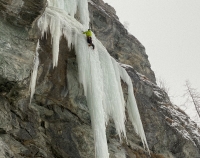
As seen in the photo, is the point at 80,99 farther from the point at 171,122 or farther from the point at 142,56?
the point at 142,56

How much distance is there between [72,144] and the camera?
8.22 m

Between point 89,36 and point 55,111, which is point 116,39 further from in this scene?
point 55,111

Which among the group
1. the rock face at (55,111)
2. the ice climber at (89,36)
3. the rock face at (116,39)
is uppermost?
the rock face at (116,39)

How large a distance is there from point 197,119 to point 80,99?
15.5 metres

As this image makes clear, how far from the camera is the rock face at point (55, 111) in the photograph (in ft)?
18.4

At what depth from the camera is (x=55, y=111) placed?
848cm

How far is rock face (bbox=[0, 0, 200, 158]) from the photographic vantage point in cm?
560

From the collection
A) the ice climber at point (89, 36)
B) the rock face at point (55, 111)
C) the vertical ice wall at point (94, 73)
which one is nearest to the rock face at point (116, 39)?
the rock face at point (55, 111)

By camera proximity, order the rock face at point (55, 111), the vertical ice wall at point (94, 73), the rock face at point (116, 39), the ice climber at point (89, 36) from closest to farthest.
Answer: the rock face at point (55, 111), the vertical ice wall at point (94, 73), the ice climber at point (89, 36), the rock face at point (116, 39)

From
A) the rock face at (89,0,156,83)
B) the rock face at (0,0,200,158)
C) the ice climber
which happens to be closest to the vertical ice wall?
the ice climber

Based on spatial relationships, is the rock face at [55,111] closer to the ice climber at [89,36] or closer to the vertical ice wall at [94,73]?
the vertical ice wall at [94,73]

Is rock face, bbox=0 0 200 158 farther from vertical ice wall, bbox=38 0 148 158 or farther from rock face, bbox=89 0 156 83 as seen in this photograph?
vertical ice wall, bbox=38 0 148 158

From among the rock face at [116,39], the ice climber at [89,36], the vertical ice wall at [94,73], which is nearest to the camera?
the vertical ice wall at [94,73]

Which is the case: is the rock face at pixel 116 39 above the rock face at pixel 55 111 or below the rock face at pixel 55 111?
above
